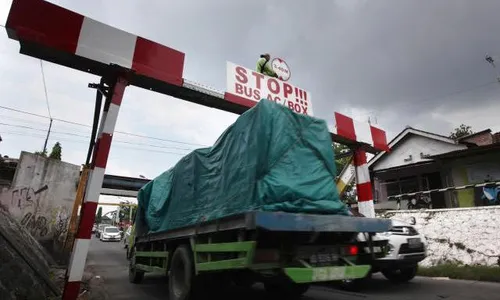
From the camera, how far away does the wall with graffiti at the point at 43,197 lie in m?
13.0

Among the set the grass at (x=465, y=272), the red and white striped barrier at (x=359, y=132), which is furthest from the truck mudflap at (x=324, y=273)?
the grass at (x=465, y=272)

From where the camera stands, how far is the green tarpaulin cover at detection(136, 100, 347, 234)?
4332 mm

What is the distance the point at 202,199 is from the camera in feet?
18.4

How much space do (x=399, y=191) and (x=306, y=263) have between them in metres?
16.8

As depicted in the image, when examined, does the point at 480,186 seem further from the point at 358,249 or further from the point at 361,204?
the point at 358,249

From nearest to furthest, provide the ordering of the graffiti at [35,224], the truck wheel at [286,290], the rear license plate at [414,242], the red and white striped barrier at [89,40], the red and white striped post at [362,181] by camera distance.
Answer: the red and white striped barrier at [89,40]
the truck wheel at [286,290]
the rear license plate at [414,242]
the red and white striped post at [362,181]
the graffiti at [35,224]

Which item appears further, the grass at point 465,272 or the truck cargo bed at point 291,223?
the grass at point 465,272

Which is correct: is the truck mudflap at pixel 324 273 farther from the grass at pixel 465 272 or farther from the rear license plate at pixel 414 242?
the grass at pixel 465 272

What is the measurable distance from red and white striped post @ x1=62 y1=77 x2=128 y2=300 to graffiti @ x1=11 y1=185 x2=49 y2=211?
905 centimetres

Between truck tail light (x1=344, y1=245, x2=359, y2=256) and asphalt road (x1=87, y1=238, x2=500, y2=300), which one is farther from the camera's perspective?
asphalt road (x1=87, y1=238, x2=500, y2=300)

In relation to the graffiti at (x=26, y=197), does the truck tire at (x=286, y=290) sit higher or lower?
lower

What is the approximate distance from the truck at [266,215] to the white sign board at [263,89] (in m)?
1.93

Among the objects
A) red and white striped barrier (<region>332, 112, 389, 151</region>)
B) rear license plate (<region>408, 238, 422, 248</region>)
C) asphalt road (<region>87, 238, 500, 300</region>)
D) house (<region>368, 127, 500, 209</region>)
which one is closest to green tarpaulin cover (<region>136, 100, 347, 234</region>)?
asphalt road (<region>87, 238, 500, 300</region>)

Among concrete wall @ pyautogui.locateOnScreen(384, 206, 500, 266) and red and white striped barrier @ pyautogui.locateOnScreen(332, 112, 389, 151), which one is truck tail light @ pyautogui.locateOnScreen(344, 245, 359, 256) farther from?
concrete wall @ pyautogui.locateOnScreen(384, 206, 500, 266)
